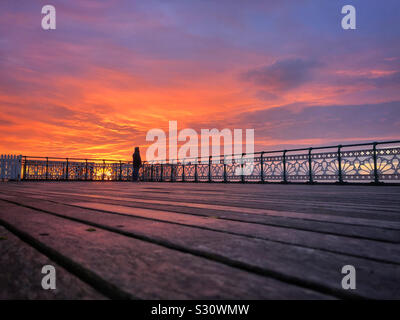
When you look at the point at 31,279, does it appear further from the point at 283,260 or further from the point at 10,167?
the point at 10,167

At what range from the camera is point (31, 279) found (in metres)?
0.72

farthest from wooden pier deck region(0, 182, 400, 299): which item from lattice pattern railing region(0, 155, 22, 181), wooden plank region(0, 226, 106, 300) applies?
lattice pattern railing region(0, 155, 22, 181)

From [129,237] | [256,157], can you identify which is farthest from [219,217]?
[256,157]

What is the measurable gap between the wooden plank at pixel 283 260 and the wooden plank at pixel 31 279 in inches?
16.2

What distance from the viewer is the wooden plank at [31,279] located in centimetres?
62

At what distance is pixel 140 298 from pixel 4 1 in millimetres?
10556

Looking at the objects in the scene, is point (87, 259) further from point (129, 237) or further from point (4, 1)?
point (4, 1)

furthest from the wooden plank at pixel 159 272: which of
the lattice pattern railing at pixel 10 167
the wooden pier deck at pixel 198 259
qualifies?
the lattice pattern railing at pixel 10 167

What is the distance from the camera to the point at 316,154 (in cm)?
1045

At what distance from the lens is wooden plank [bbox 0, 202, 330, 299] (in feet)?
2.02

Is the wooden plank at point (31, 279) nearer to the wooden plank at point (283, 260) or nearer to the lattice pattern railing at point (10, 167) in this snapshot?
the wooden plank at point (283, 260)

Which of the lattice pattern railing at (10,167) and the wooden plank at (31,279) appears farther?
the lattice pattern railing at (10,167)

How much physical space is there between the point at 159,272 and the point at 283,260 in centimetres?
42

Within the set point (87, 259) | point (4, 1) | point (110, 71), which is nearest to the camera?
point (87, 259)
